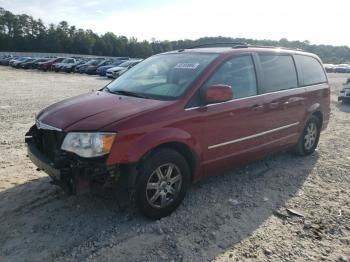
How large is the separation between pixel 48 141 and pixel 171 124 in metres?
1.37

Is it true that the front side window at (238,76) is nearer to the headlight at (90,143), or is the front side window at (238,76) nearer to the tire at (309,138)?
the headlight at (90,143)

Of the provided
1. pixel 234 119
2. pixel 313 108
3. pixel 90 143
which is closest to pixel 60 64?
pixel 313 108

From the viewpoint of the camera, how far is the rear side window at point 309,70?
6090 mm

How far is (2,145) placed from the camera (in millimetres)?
6621

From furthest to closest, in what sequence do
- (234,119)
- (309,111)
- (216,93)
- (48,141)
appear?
(309,111) < (234,119) < (216,93) < (48,141)

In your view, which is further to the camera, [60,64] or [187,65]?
[60,64]

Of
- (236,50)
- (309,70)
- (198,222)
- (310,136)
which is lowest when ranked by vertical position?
(198,222)

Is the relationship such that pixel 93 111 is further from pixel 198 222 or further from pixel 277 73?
pixel 277 73

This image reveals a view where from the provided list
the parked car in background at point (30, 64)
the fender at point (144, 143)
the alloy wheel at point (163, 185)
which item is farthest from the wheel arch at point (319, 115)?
the parked car in background at point (30, 64)

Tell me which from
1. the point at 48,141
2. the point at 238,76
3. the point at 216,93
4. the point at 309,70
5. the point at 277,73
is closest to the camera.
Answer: the point at 48,141

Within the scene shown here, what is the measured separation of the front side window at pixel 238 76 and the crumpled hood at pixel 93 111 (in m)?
0.91

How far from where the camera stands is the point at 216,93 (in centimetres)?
412

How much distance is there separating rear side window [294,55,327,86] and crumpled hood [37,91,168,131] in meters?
3.14

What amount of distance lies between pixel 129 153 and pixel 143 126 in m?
0.32
